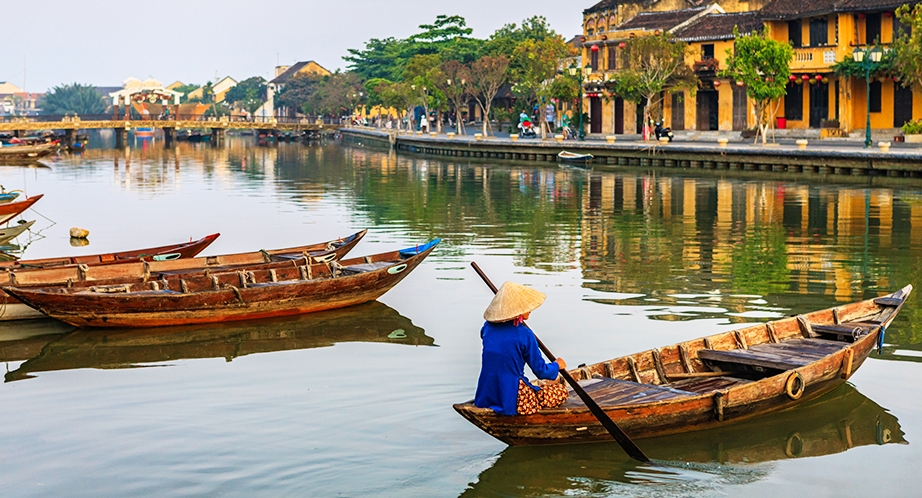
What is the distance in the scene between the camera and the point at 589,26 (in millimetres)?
69250

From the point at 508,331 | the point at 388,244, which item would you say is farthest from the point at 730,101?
the point at 508,331

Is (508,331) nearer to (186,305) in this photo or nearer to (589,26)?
(186,305)

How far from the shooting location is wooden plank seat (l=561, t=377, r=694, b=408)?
10.0 m

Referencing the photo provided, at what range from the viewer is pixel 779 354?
1172 centimetres

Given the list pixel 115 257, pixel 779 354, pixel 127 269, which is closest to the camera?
pixel 779 354

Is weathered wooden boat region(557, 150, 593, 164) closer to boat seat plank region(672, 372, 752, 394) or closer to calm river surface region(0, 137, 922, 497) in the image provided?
calm river surface region(0, 137, 922, 497)

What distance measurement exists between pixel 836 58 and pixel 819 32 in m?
1.68

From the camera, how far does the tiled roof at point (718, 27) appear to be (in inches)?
2143

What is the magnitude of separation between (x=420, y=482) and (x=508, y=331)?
146cm

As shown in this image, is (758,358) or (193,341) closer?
(758,358)

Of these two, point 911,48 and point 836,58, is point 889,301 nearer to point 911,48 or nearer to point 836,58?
point 911,48

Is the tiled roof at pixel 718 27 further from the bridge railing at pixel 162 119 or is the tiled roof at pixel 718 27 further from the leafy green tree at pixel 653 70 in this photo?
the bridge railing at pixel 162 119

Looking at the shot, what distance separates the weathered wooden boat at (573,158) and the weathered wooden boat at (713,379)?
3844 centimetres

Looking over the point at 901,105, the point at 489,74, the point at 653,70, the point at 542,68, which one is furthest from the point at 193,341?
the point at 489,74
